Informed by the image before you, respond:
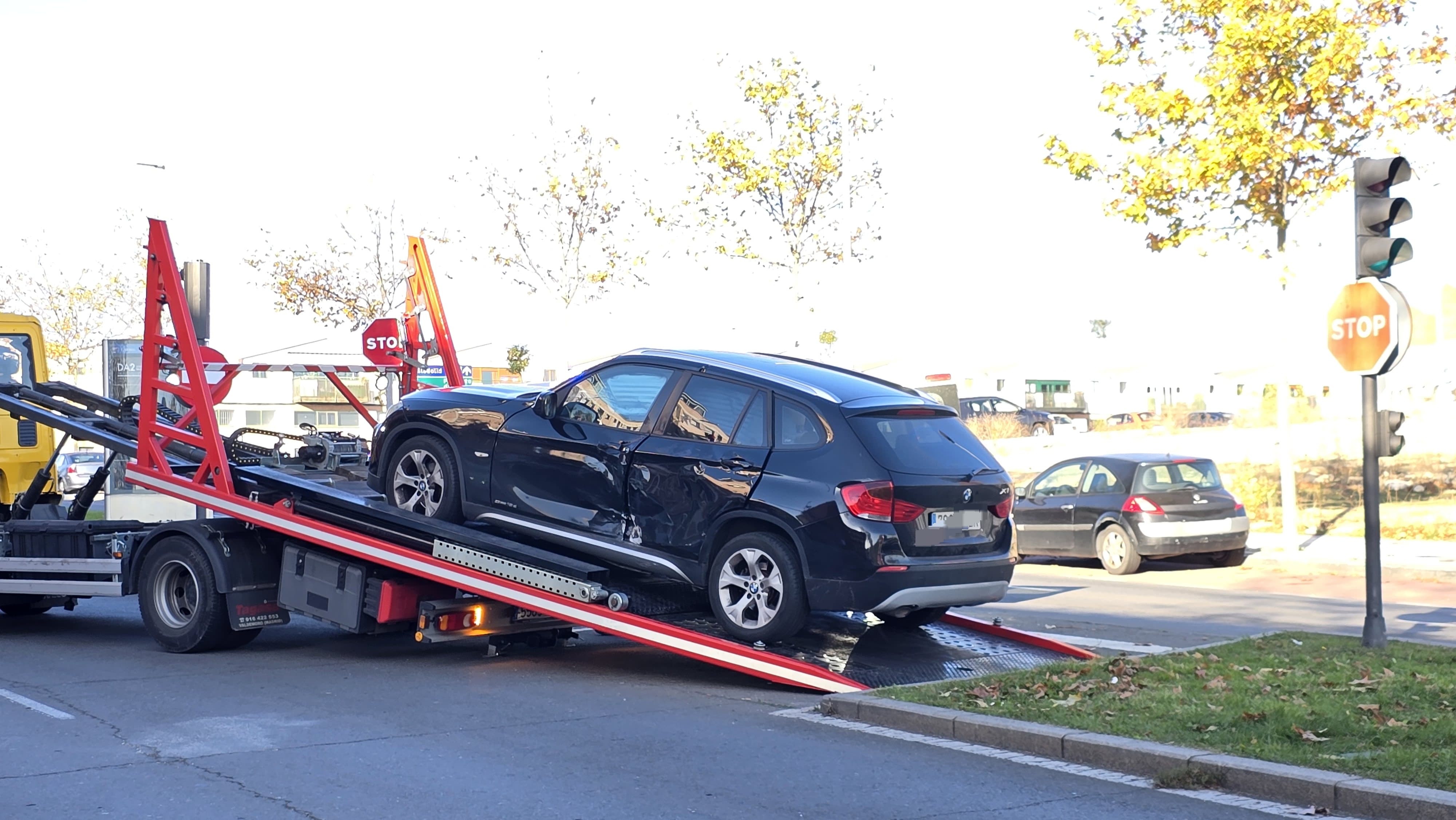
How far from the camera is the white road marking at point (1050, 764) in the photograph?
Result: 614cm

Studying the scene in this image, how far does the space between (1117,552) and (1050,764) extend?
11595mm

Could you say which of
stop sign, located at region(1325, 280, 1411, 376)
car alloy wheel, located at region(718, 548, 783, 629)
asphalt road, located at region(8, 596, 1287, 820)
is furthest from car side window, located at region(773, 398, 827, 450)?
stop sign, located at region(1325, 280, 1411, 376)

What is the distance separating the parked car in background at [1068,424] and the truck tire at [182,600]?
34197 millimetres

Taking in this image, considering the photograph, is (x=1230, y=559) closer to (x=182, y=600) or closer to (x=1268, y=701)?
(x=1268, y=701)

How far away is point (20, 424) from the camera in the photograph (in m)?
12.8

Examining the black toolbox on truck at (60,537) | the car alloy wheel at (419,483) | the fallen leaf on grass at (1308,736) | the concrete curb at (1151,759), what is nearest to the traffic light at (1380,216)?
the fallen leaf on grass at (1308,736)

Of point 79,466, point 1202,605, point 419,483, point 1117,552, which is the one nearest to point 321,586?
point 419,483

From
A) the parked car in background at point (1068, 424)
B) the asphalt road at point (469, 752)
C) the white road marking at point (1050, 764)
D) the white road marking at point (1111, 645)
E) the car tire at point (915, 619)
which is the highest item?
the parked car in background at point (1068, 424)

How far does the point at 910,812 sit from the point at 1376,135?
1686 cm

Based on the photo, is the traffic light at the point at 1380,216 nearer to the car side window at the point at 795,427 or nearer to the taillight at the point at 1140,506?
the car side window at the point at 795,427

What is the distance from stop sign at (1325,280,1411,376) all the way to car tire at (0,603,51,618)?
10.9m

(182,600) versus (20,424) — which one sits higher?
(20,424)

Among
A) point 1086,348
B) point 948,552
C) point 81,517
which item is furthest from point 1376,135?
point 1086,348

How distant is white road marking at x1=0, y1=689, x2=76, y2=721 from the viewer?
819 centimetres
